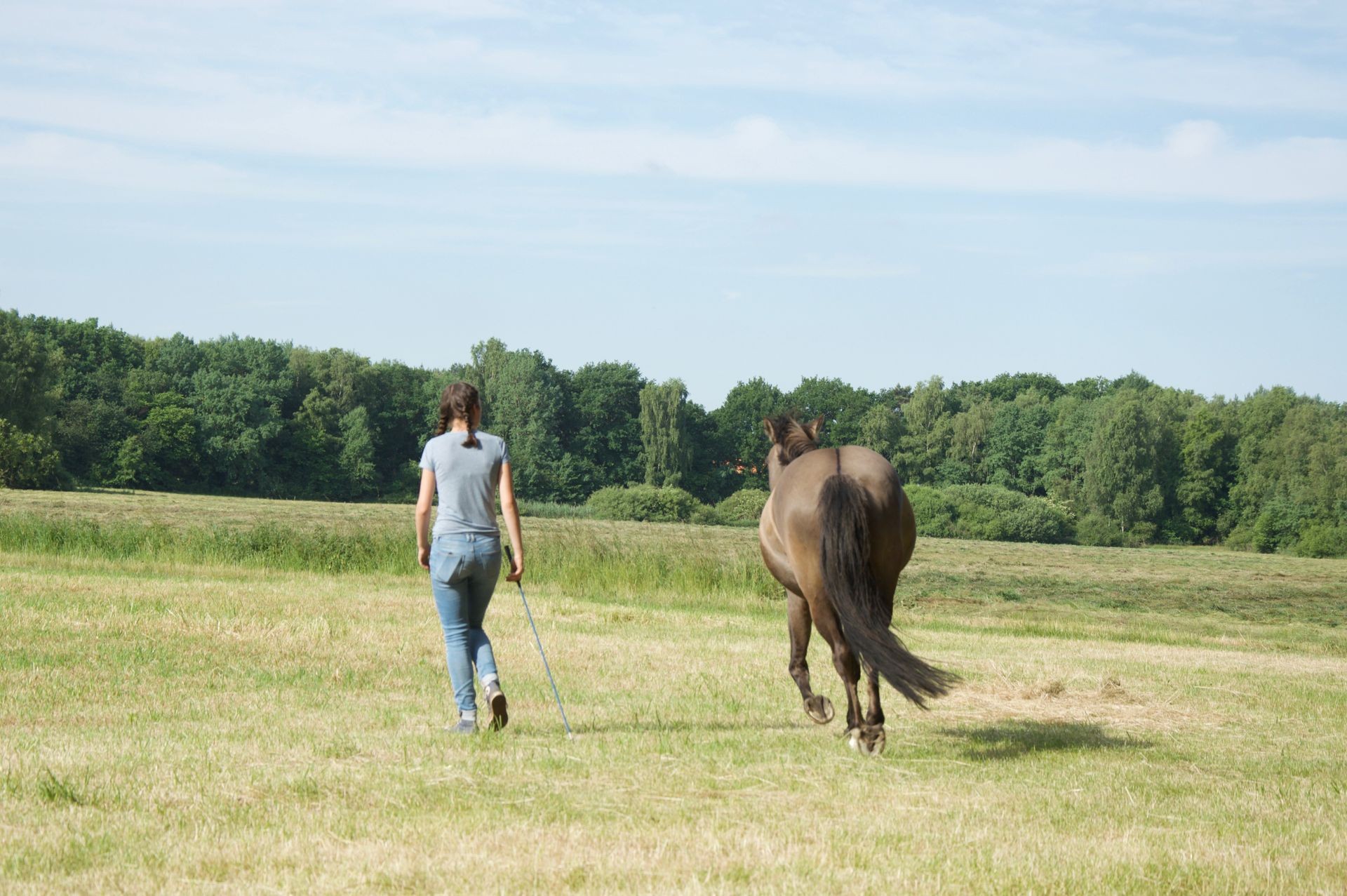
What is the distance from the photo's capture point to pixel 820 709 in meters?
7.77

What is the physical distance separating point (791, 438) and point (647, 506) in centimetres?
5650

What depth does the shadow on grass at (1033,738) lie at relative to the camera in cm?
765

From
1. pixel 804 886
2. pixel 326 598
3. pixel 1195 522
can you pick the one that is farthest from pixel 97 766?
pixel 1195 522

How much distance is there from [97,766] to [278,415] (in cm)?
7528

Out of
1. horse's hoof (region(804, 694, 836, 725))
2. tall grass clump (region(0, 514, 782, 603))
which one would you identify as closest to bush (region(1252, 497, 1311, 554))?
tall grass clump (region(0, 514, 782, 603))

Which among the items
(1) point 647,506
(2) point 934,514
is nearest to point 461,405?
(1) point 647,506

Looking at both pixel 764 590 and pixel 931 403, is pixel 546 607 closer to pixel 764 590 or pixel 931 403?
pixel 764 590

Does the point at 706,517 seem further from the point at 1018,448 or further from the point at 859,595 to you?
the point at 859,595

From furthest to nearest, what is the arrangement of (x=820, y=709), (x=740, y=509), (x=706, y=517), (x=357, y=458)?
(x=357, y=458), (x=706, y=517), (x=740, y=509), (x=820, y=709)

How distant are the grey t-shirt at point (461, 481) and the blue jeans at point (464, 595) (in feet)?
0.25

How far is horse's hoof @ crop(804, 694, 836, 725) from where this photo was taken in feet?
25.5

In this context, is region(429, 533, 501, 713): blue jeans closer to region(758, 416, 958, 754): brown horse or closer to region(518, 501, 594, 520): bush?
region(758, 416, 958, 754): brown horse

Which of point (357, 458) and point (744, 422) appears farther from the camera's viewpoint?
point (744, 422)

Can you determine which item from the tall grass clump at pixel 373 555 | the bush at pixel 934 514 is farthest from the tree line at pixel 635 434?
the tall grass clump at pixel 373 555
